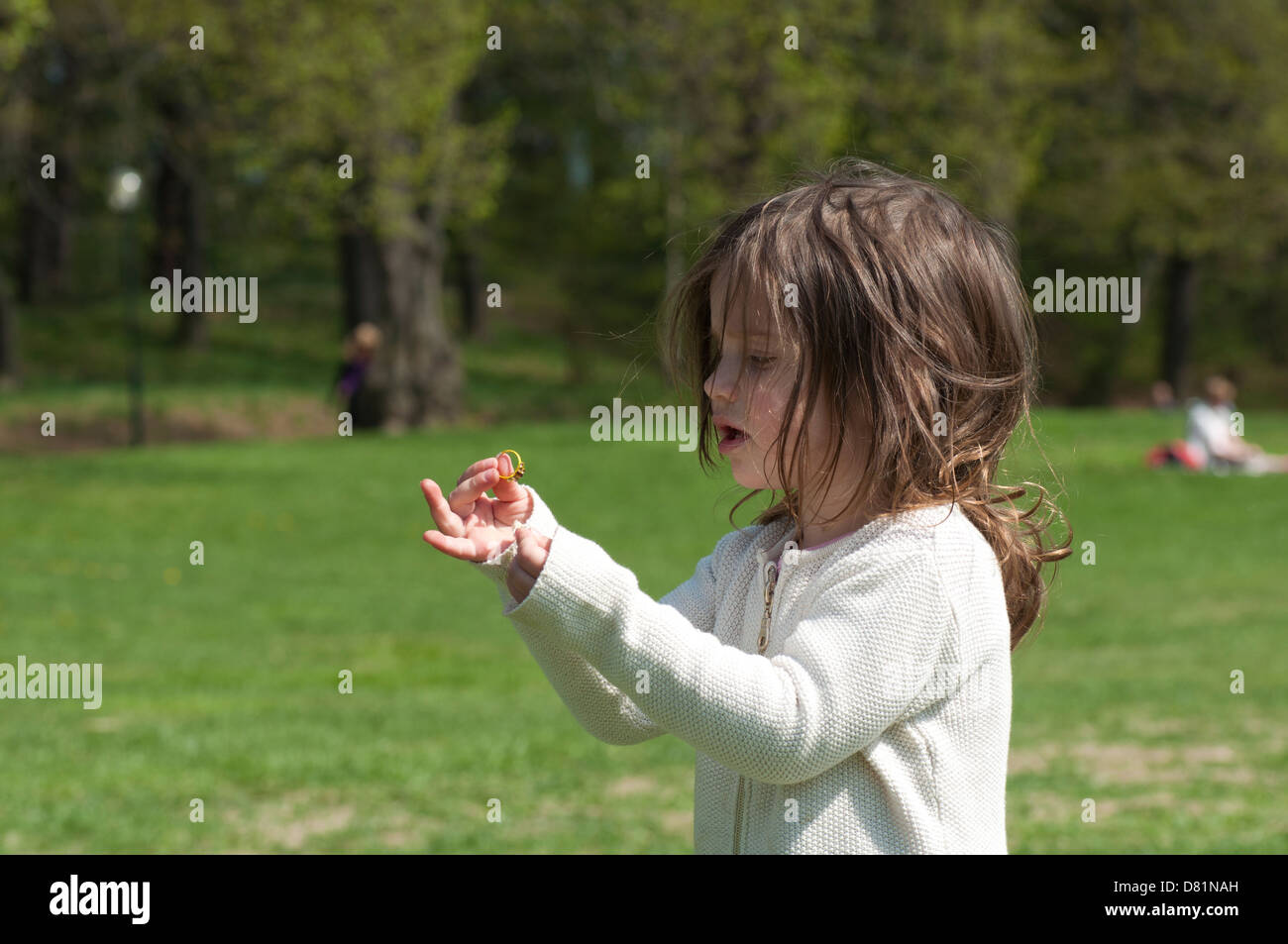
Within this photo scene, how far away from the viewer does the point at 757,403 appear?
7.54ft

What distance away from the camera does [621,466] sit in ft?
68.6

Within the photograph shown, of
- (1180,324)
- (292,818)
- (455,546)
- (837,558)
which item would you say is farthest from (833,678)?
(1180,324)

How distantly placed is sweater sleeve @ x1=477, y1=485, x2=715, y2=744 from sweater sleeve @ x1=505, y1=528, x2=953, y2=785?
120mm

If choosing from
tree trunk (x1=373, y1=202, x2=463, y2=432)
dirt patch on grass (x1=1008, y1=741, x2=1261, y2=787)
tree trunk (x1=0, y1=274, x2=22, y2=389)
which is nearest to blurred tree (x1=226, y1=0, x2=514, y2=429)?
tree trunk (x1=373, y1=202, x2=463, y2=432)

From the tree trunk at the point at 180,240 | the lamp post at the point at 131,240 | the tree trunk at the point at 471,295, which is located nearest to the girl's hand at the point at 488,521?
the lamp post at the point at 131,240

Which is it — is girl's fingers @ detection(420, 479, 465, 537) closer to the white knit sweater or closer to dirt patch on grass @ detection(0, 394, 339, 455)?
the white knit sweater

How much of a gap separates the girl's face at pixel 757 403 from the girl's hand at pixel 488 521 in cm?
33

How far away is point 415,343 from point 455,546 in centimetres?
2375

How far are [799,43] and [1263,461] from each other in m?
9.69

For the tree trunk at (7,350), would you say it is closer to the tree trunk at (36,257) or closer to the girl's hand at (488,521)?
the tree trunk at (36,257)

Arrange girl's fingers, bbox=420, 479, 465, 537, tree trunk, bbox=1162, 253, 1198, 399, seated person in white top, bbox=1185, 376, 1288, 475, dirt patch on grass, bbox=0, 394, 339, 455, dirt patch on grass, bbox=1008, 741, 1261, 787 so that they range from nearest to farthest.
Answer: girl's fingers, bbox=420, 479, 465, 537 < dirt patch on grass, bbox=1008, 741, 1261, 787 < seated person in white top, bbox=1185, 376, 1288, 475 < dirt patch on grass, bbox=0, 394, 339, 455 < tree trunk, bbox=1162, 253, 1198, 399

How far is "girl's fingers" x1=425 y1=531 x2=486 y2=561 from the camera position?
216 cm
